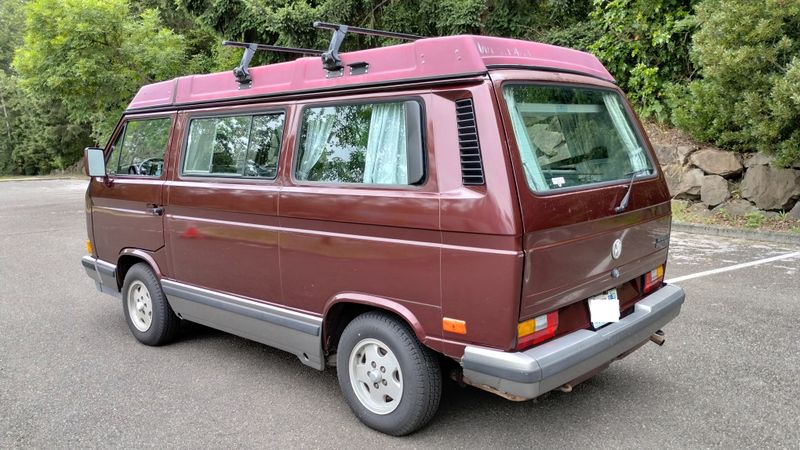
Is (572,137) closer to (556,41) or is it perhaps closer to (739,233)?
(739,233)

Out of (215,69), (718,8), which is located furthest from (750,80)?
(215,69)

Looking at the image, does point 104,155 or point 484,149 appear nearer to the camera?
point 484,149

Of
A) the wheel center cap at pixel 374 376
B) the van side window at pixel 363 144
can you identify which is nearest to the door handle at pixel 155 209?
the van side window at pixel 363 144

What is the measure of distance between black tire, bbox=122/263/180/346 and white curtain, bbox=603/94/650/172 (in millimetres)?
3706

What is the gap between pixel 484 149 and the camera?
300 cm

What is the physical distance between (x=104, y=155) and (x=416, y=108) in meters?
3.55

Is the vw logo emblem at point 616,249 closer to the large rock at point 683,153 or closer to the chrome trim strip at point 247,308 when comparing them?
the chrome trim strip at point 247,308

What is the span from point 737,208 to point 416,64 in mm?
9527

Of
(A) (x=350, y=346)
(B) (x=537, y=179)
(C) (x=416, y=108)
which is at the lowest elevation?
(A) (x=350, y=346)

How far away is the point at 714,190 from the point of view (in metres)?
11.0

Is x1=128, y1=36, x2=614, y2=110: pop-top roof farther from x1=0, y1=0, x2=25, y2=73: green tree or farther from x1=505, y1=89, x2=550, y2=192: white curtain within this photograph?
x1=0, y1=0, x2=25, y2=73: green tree

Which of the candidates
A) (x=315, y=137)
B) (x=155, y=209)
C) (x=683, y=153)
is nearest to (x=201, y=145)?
(x=155, y=209)

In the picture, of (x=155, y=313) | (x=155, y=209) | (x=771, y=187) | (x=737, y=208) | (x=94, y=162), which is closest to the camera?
(x=155, y=209)

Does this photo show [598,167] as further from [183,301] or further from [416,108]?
[183,301]
